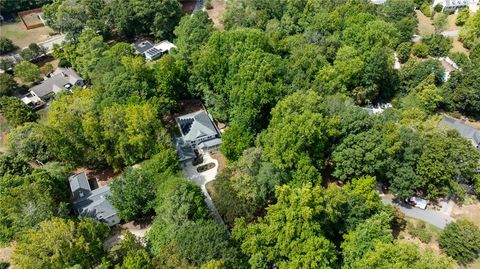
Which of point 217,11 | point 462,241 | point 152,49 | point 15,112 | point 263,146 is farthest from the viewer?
point 217,11

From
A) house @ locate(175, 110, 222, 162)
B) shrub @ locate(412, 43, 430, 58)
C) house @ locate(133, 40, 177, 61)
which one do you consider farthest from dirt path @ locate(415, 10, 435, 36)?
house @ locate(133, 40, 177, 61)

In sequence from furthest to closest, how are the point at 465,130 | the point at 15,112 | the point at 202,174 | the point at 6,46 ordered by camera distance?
1. the point at 6,46
2. the point at 15,112
3. the point at 465,130
4. the point at 202,174

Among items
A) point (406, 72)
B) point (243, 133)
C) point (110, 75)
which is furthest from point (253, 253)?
point (406, 72)

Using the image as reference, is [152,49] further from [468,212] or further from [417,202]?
[468,212]

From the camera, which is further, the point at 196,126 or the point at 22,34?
the point at 22,34

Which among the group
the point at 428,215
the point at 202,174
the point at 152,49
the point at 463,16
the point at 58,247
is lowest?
the point at 428,215

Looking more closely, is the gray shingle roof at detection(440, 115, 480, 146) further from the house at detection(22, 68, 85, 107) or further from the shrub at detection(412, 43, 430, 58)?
the house at detection(22, 68, 85, 107)

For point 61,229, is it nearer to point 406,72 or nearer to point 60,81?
point 60,81

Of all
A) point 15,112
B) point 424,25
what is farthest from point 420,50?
point 15,112
